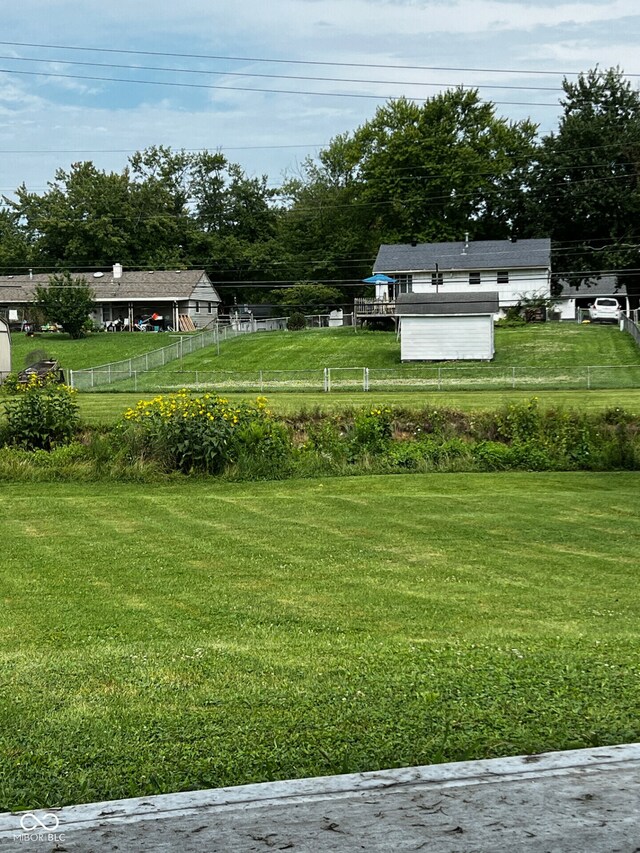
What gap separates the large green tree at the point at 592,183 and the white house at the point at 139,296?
2750 cm

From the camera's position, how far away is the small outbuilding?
153ft

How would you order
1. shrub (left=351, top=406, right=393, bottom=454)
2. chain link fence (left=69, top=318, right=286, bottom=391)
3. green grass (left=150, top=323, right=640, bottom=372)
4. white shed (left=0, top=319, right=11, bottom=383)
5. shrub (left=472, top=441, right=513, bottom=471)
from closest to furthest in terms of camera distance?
shrub (left=472, top=441, right=513, bottom=471) → shrub (left=351, top=406, right=393, bottom=454) → chain link fence (left=69, top=318, right=286, bottom=391) → white shed (left=0, top=319, right=11, bottom=383) → green grass (left=150, top=323, right=640, bottom=372)

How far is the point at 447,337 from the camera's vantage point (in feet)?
155

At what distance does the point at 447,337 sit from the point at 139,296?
3275 cm

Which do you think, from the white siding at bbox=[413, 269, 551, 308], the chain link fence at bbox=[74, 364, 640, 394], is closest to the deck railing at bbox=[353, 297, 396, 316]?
the white siding at bbox=[413, 269, 551, 308]

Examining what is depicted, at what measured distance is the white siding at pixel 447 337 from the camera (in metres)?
46.7

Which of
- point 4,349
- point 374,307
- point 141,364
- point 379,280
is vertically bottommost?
point 141,364

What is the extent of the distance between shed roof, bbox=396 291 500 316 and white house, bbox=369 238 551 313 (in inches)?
632

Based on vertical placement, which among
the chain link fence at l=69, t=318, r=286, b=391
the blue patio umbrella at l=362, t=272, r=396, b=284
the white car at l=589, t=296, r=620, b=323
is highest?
the blue patio umbrella at l=362, t=272, r=396, b=284

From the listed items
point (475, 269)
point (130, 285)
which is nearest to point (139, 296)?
point (130, 285)

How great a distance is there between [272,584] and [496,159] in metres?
70.8

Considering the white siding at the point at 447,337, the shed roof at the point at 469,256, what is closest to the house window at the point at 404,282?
the shed roof at the point at 469,256

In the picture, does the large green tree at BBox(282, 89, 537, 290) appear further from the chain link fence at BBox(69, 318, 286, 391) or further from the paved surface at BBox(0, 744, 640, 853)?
the paved surface at BBox(0, 744, 640, 853)

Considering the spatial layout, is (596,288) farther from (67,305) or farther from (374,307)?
(67,305)
